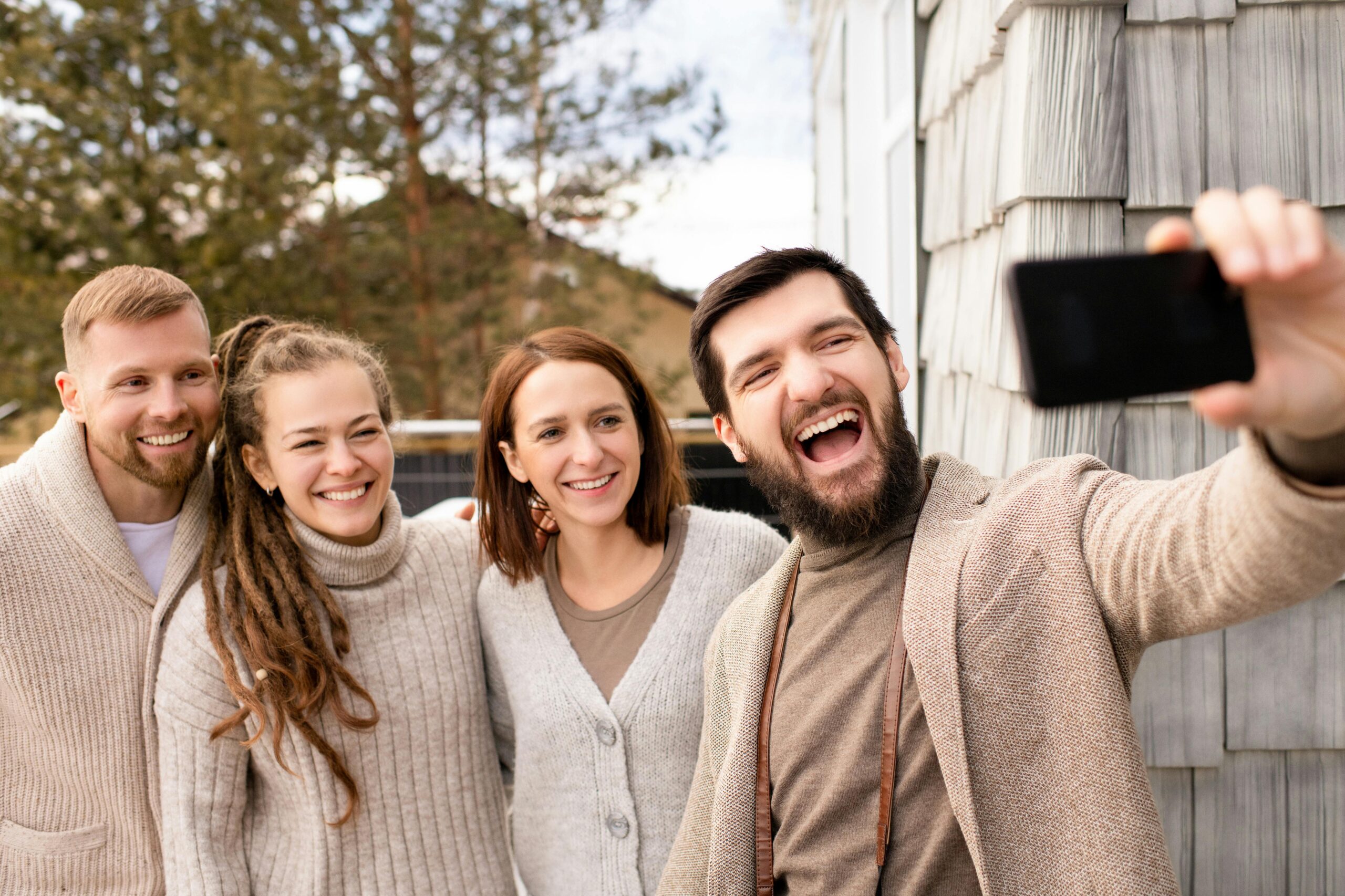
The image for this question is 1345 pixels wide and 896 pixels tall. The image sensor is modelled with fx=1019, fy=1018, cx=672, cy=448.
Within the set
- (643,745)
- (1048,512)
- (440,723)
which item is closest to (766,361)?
(1048,512)

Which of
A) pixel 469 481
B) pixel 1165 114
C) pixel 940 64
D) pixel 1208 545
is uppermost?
pixel 940 64

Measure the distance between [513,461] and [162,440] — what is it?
2.29ft

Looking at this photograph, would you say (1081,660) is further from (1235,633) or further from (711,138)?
(711,138)

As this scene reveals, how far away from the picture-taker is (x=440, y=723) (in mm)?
Result: 2049

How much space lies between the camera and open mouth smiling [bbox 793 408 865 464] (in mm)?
1523

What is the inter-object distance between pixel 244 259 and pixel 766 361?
341 inches

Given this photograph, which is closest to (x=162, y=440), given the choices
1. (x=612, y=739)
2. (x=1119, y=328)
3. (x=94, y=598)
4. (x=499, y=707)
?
(x=94, y=598)

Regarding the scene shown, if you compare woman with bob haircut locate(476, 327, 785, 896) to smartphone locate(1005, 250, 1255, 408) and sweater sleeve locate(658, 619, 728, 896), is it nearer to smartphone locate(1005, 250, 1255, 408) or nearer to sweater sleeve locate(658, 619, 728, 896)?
sweater sleeve locate(658, 619, 728, 896)

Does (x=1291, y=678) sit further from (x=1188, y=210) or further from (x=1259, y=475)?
(x=1259, y=475)

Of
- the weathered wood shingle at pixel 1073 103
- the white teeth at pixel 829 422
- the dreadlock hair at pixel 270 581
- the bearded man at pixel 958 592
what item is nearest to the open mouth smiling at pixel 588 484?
the bearded man at pixel 958 592

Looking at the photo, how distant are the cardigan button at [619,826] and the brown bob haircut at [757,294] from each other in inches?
31.4

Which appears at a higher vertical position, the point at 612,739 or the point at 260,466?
the point at 260,466

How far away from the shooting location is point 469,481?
5691 mm

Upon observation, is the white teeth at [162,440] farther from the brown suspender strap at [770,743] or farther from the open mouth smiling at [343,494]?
the brown suspender strap at [770,743]
